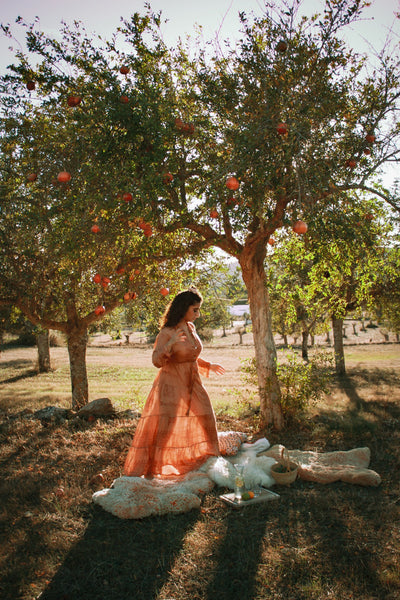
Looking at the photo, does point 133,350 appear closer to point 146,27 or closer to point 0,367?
point 0,367

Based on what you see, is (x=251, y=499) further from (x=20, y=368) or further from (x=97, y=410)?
(x=20, y=368)

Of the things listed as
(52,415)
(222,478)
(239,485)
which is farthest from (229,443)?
(52,415)

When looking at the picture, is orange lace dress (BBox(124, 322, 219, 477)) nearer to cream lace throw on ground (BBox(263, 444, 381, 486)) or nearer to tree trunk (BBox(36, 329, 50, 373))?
cream lace throw on ground (BBox(263, 444, 381, 486))

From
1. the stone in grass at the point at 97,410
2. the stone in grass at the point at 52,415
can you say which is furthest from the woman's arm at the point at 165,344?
the stone in grass at the point at 52,415

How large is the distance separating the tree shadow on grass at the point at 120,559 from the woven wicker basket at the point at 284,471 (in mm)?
1173

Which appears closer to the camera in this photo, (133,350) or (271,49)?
(271,49)

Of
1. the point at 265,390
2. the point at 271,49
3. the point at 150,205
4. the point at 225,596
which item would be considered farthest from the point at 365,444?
the point at 271,49

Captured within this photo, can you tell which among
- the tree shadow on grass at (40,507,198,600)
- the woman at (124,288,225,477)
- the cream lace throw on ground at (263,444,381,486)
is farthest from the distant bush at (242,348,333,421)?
the tree shadow on grass at (40,507,198,600)

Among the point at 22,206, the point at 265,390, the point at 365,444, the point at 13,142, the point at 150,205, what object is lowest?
the point at 365,444

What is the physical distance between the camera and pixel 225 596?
3023mm

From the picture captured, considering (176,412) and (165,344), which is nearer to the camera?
(165,344)

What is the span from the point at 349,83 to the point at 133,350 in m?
26.9

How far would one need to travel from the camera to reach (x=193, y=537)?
12.7 feet

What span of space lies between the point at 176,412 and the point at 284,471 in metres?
1.56
